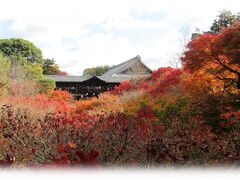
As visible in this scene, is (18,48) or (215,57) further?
(18,48)

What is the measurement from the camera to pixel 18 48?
37.7 metres

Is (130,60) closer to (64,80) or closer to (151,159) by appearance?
(64,80)

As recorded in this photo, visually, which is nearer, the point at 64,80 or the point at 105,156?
the point at 105,156

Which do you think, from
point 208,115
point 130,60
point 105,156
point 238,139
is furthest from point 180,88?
point 130,60

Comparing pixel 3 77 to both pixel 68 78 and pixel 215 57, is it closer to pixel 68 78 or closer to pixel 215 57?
pixel 68 78

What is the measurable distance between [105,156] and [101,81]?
33.2 meters

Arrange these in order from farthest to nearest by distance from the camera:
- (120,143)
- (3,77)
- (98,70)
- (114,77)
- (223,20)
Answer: (98,70) → (114,77) → (223,20) → (3,77) → (120,143)

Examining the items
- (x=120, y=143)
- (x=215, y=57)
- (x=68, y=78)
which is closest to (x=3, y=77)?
(x=68, y=78)

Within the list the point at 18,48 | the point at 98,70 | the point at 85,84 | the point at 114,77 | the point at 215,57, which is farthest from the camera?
the point at 98,70

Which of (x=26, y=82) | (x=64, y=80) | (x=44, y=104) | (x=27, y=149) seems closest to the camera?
(x=27, y=149)

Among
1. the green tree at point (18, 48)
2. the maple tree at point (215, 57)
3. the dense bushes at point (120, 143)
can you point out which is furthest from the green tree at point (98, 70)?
the dense bushes at point (120, 143)

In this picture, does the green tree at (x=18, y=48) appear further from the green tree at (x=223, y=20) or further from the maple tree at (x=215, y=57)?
the maple tree at (x=215, y=57)

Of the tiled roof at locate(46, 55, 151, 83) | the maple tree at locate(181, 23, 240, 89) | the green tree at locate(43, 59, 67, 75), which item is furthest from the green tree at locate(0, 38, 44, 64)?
the maple tree at locate(181, 23, 240, 89)

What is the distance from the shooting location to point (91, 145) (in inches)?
277
